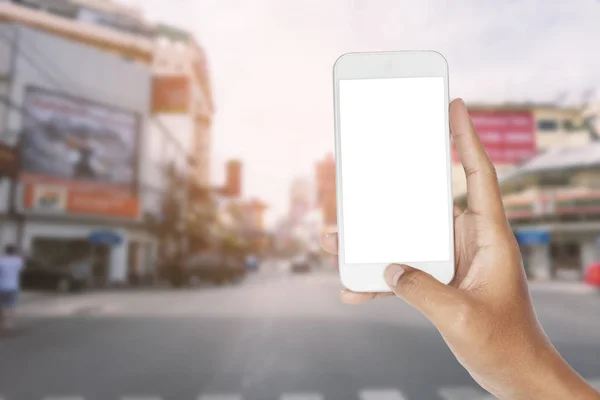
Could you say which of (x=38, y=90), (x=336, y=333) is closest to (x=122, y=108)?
(x=38, y=90)

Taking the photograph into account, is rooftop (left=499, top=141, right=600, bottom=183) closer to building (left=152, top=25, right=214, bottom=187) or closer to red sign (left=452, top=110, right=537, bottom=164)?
red sign (left=452, top=110, right=537, bottom=164)

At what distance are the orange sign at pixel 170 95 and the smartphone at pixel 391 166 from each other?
105 ft

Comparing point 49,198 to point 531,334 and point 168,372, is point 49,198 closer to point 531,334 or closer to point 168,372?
point 168,372

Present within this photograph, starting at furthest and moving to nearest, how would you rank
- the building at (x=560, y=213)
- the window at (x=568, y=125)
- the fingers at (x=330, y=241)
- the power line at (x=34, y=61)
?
the window at (x=568, y=125), the building at (x=560, y=213), the power line at (x=34, y=61), the fingers at (x=330, y=241)

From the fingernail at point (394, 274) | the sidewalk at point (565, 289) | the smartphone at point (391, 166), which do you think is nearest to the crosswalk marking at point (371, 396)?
the smartphone at point (391, 166)

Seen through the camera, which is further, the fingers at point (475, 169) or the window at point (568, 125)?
the window at point (568, 125)

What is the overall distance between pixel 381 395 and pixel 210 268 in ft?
69.2

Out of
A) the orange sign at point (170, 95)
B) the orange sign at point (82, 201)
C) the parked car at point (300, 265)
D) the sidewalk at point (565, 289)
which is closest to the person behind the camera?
the sidewalk at point (565, 289)

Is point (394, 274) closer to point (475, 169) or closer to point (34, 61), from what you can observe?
point (475, 169)

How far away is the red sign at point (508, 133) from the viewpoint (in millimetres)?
45844

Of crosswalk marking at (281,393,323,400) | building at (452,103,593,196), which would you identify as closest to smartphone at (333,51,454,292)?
crosswalk marking at (281,393,323,400)

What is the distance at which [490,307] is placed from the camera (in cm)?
196

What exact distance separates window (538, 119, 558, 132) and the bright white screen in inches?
1998

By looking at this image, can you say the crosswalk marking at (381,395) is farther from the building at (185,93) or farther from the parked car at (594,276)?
the building at (185,93)
